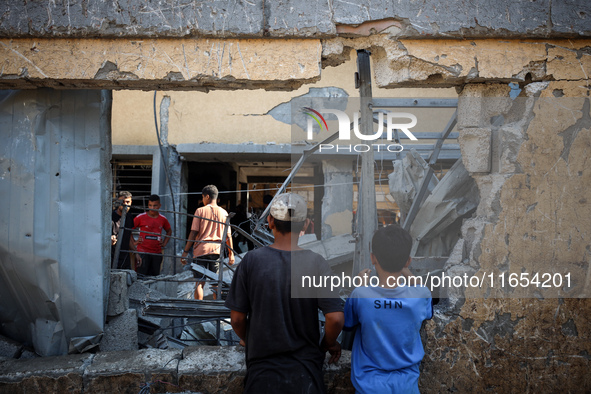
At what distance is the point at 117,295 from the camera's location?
2955mm

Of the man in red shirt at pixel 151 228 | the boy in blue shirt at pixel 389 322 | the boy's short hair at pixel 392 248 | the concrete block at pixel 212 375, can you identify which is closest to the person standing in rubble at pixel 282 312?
the boy in blue shirt at pixel 389 322

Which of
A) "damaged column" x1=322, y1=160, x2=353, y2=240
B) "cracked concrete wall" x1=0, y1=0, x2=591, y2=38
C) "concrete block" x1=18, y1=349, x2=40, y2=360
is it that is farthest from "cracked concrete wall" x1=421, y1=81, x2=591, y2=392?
"damaged column" x1=322, y1=160, x2=353, y2=240

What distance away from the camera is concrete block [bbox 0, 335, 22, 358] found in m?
2.78

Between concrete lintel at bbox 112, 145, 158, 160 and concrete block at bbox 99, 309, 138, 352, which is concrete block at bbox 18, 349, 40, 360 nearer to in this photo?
concrete block at bbox 99, 309, 138, 352

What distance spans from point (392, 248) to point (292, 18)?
159cm

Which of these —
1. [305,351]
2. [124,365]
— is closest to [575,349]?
[305,351]

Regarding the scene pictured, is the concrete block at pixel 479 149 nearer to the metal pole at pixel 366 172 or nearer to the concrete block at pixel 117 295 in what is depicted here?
the metal pole at pixel 366 172

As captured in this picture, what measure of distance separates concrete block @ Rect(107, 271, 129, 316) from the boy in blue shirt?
1.79 m

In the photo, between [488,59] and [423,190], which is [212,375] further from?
[423,190]

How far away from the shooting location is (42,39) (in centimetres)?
254

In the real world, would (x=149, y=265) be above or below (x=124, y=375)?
above

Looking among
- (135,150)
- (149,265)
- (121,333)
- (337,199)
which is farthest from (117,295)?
(135,150)

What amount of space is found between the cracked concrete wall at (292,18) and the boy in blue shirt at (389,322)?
139 centimetres

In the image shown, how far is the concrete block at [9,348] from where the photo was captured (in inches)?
109
